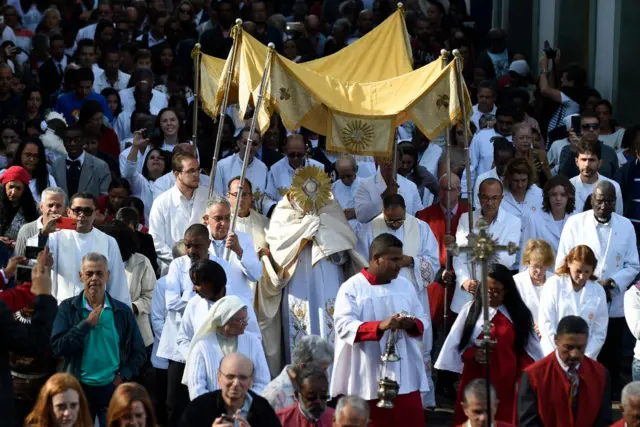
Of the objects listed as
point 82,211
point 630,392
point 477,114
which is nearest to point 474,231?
point 82,211

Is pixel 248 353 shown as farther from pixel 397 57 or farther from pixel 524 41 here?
pixel 524 41

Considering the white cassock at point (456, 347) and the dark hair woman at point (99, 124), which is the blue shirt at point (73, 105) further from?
the white cassock at point (456, 347)

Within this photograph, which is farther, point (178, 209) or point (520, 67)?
point (520, 67)

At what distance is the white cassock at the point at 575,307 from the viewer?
1314 cm

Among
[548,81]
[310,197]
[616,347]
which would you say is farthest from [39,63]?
[616,347]

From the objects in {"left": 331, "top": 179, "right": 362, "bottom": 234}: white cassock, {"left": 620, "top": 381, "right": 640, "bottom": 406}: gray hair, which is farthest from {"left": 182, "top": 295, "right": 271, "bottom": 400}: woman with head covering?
{"left": 331, "top": 179, "right": 362, "bottom": 234}: white cassock

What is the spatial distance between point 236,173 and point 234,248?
9.54ft

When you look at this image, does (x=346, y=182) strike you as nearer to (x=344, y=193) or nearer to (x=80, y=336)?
(x=344, y=193)

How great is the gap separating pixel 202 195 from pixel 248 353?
159 inches

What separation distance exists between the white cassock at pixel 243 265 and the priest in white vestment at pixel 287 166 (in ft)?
8.53

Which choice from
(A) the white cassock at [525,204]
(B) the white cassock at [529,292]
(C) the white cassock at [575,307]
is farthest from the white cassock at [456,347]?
(A) the white cassock at [525,204]

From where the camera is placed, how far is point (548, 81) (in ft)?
67.6

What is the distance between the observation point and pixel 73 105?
63.2 ft

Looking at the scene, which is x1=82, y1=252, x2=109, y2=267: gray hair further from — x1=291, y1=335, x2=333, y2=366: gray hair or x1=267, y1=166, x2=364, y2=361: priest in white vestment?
x1=267, y1=166, x2=364, y2=361: priest in white vestment
